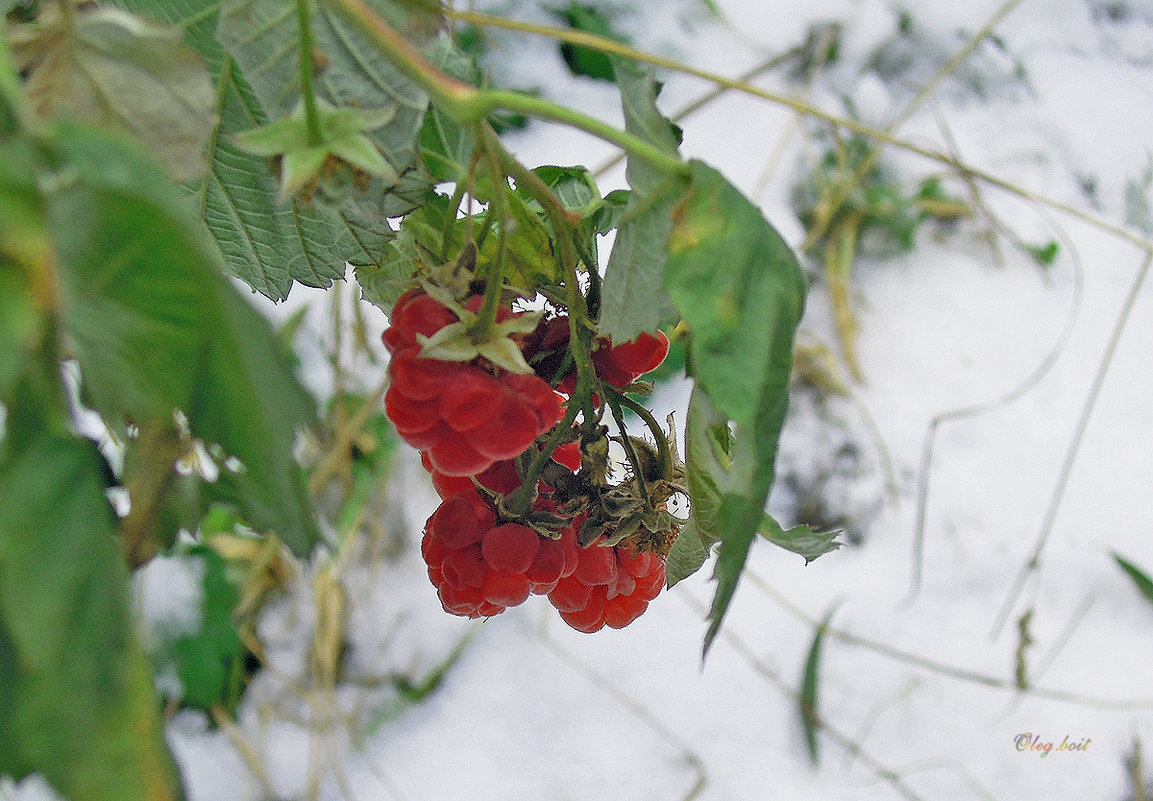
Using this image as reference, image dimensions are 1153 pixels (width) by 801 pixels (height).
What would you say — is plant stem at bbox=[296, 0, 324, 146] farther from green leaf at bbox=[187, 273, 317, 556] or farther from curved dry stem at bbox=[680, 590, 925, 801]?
curved dry stem at bbox=[680, 590, 925, 801]

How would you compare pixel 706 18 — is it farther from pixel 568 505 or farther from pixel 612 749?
pixel 568 505

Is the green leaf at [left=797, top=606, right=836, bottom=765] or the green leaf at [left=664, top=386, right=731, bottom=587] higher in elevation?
the green leaf at [left=664, top=386, right=731, bottom=587]

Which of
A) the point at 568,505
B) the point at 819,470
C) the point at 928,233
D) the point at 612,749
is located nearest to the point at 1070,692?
the point at 819,470

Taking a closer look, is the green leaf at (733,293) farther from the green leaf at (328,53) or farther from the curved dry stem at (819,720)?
the curved dry stem at (819,720)

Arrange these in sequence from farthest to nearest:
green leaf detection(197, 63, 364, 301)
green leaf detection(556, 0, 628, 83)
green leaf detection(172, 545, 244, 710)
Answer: green leaf detection(556, 0, 628, 83)
green leaf detection(172, 545, 244, 710)
green leaf detection(197, 63, 364, 301)

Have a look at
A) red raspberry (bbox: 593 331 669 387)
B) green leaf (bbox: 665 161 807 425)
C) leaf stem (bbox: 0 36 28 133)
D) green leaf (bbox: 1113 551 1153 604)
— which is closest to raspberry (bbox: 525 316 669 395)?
red raspberry (bbox: 593 331 669 387)

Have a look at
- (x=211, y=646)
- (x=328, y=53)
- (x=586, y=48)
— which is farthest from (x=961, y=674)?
(x=328, y=53)

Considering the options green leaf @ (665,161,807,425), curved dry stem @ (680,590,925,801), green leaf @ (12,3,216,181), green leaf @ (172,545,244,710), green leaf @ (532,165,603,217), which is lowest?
green leaf @ (172,545,244,710)
